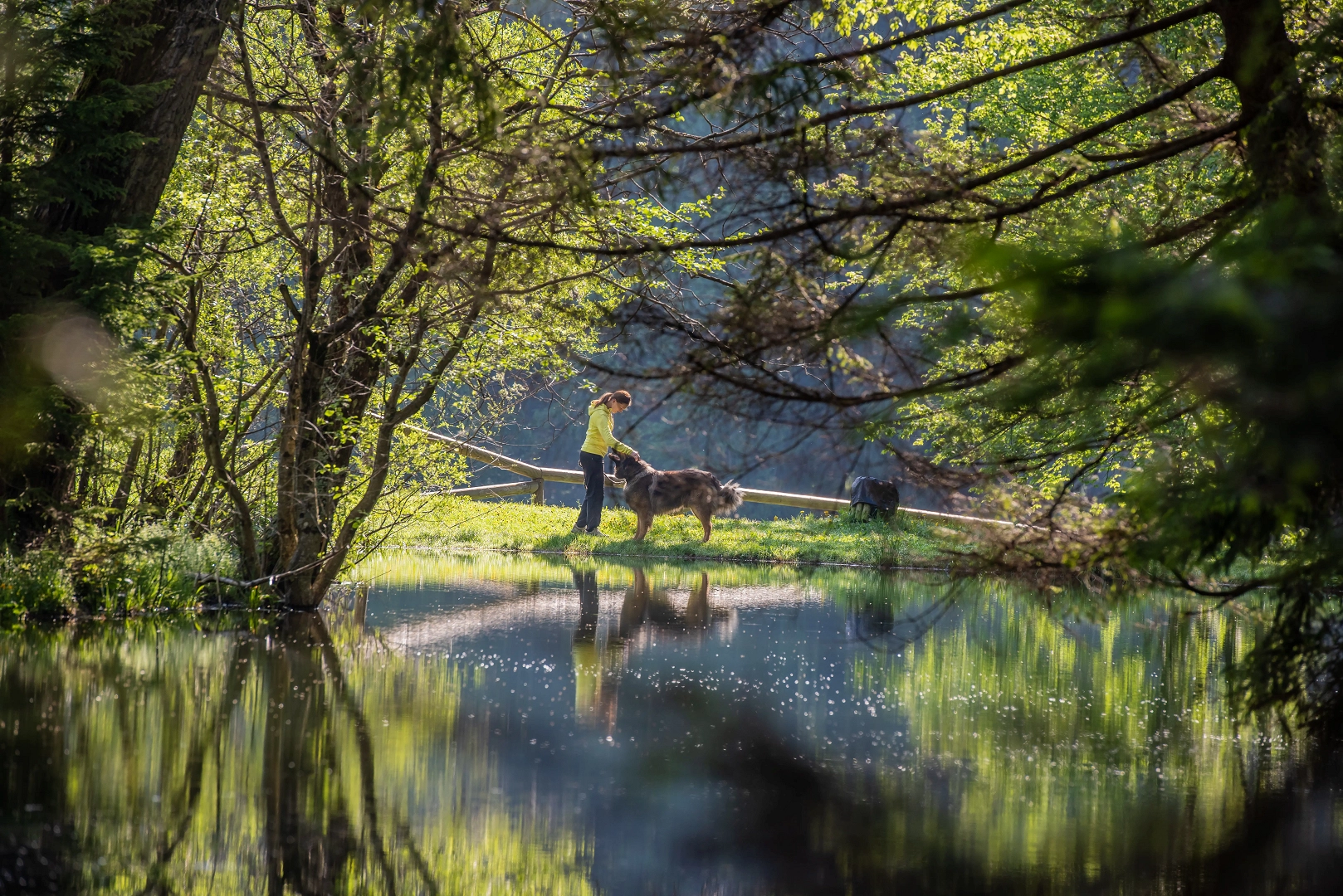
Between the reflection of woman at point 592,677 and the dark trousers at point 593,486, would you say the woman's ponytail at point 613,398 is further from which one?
the reflection of woman at point 592,677

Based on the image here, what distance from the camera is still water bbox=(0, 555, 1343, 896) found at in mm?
3242

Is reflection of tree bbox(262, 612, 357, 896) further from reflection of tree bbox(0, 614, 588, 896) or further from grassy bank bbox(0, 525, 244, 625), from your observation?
grassy bank bbox(0, 525, 244, 625)

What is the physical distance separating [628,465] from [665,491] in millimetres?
617

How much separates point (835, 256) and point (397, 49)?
68.2 inches

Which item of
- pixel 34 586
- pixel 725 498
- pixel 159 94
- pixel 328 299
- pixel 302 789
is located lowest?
pixel 302 789

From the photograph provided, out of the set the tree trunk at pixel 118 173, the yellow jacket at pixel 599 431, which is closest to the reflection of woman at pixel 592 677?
the tree trunk at pixel 118 173

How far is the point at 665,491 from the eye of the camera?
46.8ft

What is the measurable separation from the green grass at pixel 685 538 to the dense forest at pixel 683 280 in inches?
154

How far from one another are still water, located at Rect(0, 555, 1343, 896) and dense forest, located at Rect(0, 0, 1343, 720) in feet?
2.44

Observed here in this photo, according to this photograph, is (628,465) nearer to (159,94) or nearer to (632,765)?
(159,94)

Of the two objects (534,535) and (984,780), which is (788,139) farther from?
(534,535)

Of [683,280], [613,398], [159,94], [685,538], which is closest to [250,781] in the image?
[159,94]

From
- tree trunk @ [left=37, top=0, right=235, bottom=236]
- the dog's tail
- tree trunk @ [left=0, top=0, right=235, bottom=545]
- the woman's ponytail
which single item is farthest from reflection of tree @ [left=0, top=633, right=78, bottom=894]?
the dog's tail

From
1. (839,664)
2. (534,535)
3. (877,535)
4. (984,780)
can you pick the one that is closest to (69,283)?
(839,664)
